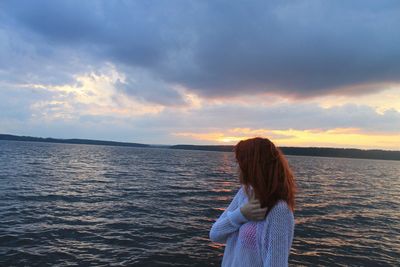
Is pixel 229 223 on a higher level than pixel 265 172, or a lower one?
lower

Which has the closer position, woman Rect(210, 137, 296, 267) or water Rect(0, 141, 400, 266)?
woman Rect(210, 137, 296, 267)

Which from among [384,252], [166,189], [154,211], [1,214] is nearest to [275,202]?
[384,252]

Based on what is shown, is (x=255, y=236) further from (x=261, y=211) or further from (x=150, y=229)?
(x=150, y=229)

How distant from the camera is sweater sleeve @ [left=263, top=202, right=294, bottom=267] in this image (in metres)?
2.73

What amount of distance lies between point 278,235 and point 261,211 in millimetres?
258

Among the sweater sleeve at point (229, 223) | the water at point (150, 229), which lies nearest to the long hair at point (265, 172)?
the sweater sleeve at point (229, 223)

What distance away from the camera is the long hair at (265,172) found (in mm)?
2834

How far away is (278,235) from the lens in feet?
8.95

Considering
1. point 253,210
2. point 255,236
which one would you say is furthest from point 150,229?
point 253,210

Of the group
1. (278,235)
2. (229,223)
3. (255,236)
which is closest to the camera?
(278,235)

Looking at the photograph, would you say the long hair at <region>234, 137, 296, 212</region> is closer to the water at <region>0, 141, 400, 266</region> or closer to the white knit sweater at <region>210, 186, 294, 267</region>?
the white knit sweater at <region>210, 186, 294, 267</region>

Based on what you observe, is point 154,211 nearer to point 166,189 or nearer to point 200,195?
point 200,195

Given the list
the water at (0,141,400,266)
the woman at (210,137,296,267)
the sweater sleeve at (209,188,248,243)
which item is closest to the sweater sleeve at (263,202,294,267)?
the woman at (210,137,296,267)

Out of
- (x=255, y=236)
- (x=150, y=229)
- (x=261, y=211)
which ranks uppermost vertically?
(x=261, y=211)
